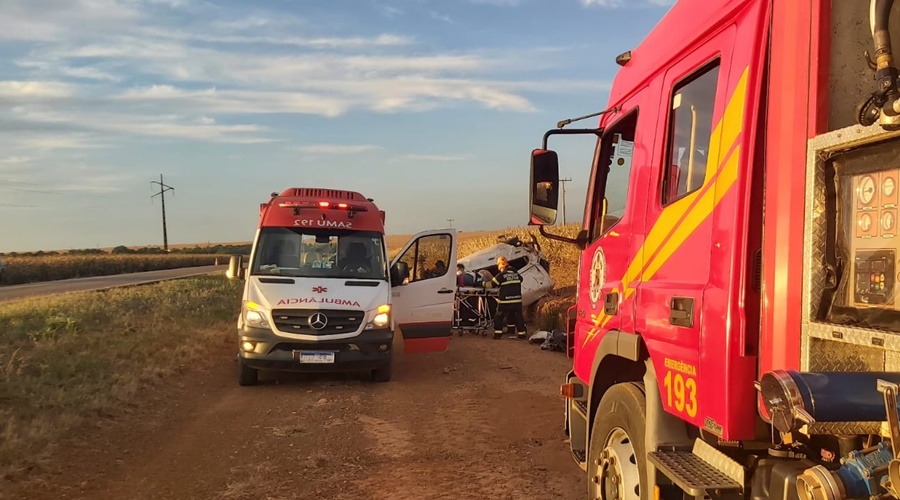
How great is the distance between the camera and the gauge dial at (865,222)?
6.40 ft

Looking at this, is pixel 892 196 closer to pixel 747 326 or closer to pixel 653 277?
pixel 747 326

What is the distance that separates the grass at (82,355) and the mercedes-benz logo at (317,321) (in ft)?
7.31

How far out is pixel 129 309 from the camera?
15648 mm

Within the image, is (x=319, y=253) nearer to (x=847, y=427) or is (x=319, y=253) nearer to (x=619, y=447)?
(x=619, y=447)

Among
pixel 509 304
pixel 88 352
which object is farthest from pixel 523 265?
pixel 88 352

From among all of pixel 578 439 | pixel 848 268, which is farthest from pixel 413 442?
pixel 848 268

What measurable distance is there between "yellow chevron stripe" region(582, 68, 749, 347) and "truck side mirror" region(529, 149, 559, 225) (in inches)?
34.8

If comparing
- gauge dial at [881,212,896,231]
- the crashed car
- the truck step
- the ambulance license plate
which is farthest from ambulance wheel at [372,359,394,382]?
gauge dial at [881,212,896,231]

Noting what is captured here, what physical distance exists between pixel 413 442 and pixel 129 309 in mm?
11345

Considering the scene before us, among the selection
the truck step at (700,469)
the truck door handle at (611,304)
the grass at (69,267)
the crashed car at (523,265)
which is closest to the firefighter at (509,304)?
the crashed car at (523,265)

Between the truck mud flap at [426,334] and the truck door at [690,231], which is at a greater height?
the truck door at [690,231]

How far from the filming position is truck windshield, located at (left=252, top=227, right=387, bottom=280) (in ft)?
32.5

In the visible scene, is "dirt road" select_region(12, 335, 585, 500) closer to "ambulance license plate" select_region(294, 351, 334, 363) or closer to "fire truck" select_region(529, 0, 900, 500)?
"ambulance license plate" select_region(294, 351, 334, 363)

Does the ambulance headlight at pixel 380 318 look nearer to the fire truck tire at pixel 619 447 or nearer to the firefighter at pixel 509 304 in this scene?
the firefighter at pixel 509 304
